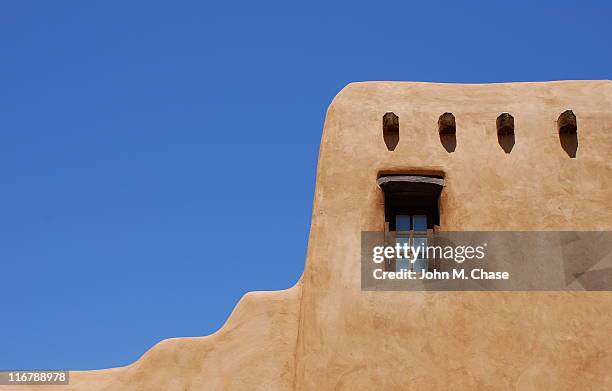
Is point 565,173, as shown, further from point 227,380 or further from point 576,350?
point 227,380

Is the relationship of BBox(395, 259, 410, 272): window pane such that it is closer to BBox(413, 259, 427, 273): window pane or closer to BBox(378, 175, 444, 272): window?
BBox(378, 175, 444, 272): window

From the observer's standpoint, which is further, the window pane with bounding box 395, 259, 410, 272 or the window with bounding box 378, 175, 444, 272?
the window with bounding box 378, 175, 444, 272

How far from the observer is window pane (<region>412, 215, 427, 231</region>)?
35.8ft

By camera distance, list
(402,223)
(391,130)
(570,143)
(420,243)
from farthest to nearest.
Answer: (391,130), (570,143), (402,223), (420,243)

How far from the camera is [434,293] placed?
399 inches

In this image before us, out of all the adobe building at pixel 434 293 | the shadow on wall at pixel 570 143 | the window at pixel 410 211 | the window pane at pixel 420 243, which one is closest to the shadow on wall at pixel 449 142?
the adobe building at pixel 434 293

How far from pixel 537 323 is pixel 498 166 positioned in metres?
2.15

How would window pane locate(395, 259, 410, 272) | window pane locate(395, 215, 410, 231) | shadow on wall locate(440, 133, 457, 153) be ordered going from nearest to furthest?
window pane locate(395, 259, 410, 272), window pane locate(395, 215, 410, 231), shadow on wall locate(440, 133, 457, 153)

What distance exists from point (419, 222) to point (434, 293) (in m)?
1.18

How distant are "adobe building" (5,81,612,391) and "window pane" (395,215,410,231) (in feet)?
0.33

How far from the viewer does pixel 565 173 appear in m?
10.8

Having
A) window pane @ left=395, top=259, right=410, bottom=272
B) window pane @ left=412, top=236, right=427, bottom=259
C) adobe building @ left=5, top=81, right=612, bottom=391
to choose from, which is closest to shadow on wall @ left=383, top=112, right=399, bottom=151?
adobe building @ left=5, top=81, right=612, bottom=391

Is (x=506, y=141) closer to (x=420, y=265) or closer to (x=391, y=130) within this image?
(x=391, y=130)

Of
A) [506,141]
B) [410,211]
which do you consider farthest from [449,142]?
[410,211]
